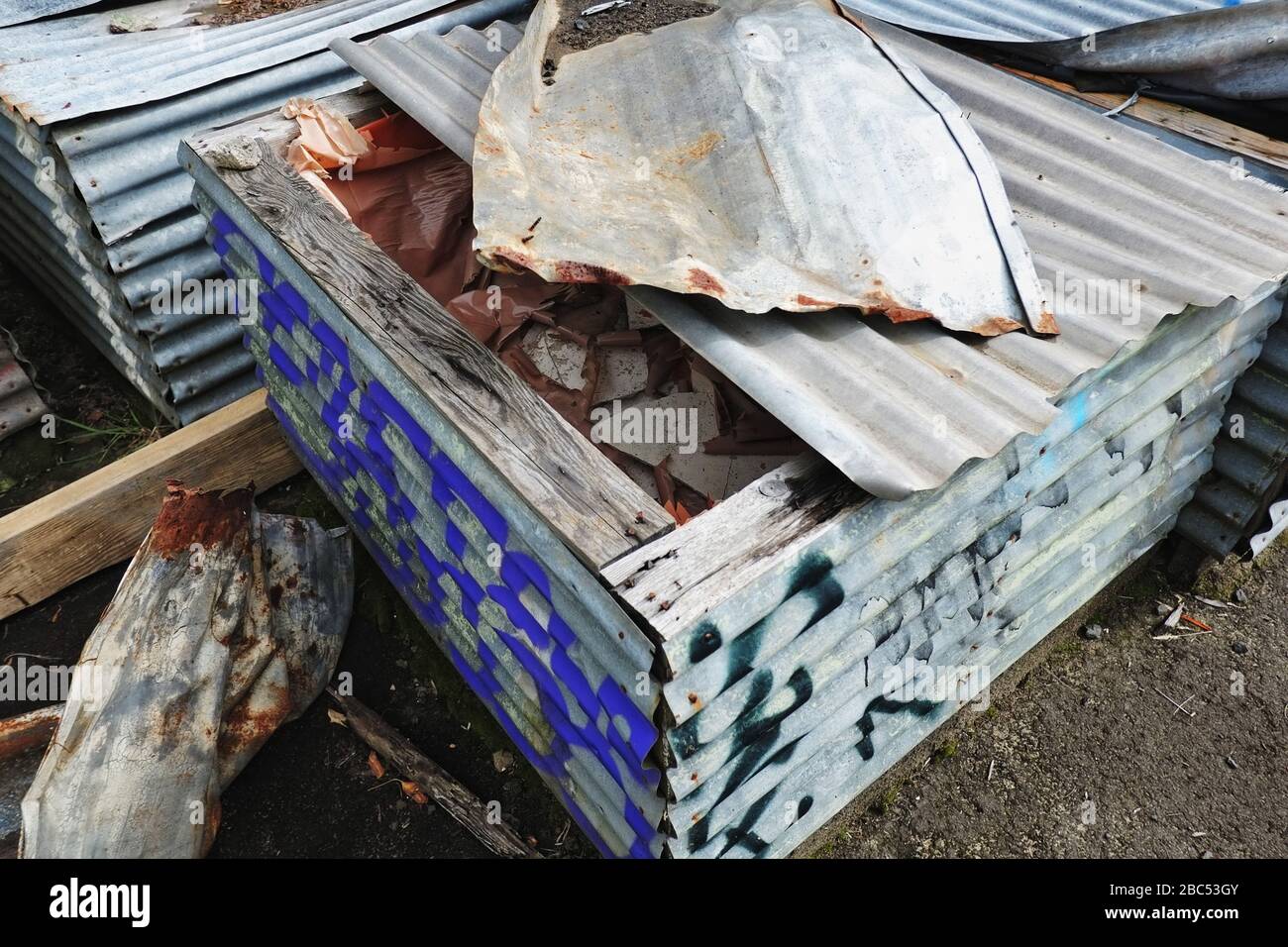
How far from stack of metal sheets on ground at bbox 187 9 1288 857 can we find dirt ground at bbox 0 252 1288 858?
1.19 ft

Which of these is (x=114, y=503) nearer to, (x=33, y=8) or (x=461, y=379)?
(x=461, y=379)

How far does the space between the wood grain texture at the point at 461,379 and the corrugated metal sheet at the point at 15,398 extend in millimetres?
2328

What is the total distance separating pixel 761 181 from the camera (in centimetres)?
292

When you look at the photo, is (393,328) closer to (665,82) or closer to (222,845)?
(665,82)

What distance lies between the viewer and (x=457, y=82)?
12.2 feet

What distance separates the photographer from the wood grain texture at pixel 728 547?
2.18m

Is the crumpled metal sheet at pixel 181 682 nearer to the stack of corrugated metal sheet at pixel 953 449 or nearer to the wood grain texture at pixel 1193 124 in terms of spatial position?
the stack of corrugated metal sheet at pixel 953 449

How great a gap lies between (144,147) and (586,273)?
2.92 m

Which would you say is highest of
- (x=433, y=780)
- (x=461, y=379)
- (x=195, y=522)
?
(x=461, y=379)

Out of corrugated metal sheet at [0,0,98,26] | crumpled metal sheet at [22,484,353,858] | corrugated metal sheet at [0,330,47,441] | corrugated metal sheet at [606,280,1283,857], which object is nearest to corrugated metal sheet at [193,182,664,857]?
corrugated metal sheet at [606,280,1283,857]

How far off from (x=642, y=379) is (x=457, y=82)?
138cm

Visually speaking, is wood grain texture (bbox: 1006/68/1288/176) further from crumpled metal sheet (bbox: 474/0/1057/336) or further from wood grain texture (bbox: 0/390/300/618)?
wood grain texture (bbox: 0/390/300/618)

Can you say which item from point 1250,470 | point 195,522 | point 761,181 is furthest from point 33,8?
point 1250,470
